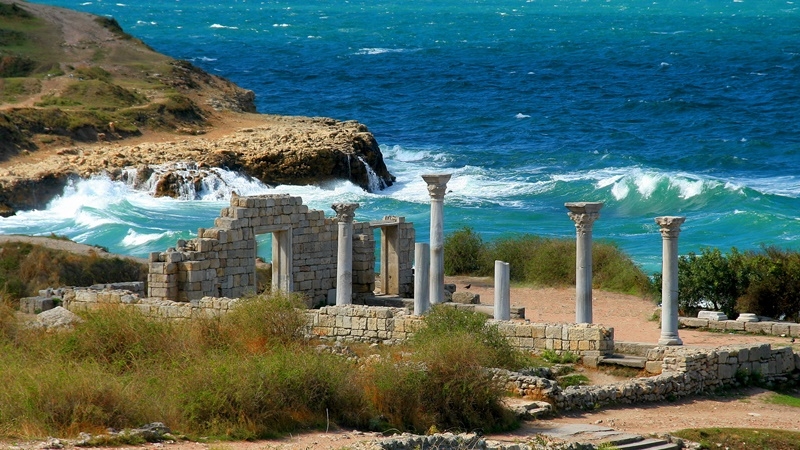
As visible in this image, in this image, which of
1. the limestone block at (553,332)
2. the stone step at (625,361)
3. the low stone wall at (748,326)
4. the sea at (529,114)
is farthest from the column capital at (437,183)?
the sea at (529,114)

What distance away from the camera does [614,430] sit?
63.1ft

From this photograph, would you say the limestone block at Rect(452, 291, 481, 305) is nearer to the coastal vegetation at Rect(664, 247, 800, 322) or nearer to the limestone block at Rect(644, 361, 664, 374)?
the coastal vegetation at Rect(664, 247, 800, 322)

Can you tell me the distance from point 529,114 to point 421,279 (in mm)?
56164

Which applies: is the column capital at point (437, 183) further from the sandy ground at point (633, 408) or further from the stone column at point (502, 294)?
the sandy ground at point (633, 408)

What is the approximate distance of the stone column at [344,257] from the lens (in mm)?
26859

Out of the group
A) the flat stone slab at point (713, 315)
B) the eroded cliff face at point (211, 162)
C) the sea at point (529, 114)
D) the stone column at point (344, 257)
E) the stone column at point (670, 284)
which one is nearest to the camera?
the stone column at point (670, 284)

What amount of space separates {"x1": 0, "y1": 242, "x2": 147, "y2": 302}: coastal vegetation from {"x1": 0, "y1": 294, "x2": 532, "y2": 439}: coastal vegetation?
7.68 metres

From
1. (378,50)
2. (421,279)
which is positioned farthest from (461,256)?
(378,50)

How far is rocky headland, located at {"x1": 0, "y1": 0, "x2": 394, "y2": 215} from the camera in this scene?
52.4m

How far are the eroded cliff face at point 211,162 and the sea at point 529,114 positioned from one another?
0.59 m

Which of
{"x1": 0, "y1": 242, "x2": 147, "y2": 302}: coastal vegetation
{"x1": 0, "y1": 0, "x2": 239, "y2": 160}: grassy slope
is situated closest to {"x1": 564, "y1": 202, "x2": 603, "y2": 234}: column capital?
{"x1": 0, "y1": 242, "x2": 147, "y2": 302}: coastal vegetation

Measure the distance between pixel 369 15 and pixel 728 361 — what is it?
139 meters

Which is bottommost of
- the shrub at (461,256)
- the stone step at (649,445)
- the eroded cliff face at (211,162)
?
the stone step at (649,445)

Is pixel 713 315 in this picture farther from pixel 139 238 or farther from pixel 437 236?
pixel 139 238
